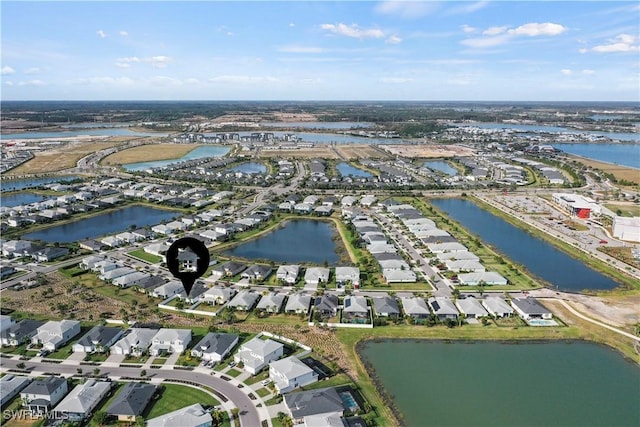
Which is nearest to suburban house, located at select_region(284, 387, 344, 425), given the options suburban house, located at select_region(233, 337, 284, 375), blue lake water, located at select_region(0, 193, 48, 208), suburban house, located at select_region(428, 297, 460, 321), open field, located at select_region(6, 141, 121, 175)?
suburban house, located at select_region(233, 337, 284, 375)

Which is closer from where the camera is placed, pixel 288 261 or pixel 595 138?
pixel 288 261

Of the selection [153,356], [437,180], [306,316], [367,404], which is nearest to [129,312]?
[153,356]

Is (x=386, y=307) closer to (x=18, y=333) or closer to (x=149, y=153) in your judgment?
(x=18, y=333)

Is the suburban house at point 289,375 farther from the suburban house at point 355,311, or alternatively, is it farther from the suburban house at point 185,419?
the suburban house at point 355,311

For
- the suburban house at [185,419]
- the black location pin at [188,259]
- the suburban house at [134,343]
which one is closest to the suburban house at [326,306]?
the suburban house at [134,343]

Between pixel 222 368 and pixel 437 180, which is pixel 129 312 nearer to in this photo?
pixel 222 368

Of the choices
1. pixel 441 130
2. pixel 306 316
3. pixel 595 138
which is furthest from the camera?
pixel 441 130
